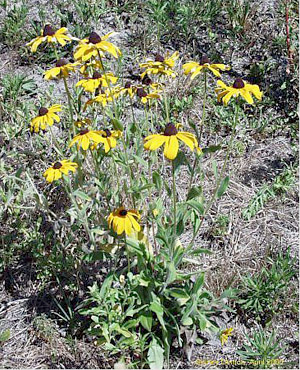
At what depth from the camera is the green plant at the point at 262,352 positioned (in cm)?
241

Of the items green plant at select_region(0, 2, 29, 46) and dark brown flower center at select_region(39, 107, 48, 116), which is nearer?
dark brown flower center at select_region(39, 107, 48, 116)

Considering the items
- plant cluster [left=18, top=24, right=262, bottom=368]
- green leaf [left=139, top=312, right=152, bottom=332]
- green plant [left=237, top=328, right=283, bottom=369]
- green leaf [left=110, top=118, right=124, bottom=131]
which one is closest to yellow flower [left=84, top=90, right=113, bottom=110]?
plant cluster [left=18, top=24, right=262, bottom=368]

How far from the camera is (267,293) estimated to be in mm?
2660

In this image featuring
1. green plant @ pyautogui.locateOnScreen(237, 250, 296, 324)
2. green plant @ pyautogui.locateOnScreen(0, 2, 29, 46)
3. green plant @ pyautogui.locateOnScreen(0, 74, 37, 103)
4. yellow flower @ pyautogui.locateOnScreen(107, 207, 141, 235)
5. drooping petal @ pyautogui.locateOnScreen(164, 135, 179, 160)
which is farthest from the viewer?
green plant @ pyautogui.locateOnScreen(0, 2, 29, 46)

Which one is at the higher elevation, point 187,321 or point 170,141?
point 170,141

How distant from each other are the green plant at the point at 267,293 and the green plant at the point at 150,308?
21cm

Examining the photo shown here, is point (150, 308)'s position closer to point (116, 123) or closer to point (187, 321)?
point (187, 321)

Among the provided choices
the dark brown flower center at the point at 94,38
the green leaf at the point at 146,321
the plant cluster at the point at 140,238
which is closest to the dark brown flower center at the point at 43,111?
the plant cluster at the point at 140,238

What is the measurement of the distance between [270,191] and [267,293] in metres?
0.83

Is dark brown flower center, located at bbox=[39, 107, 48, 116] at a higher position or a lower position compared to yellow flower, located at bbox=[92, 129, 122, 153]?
higher

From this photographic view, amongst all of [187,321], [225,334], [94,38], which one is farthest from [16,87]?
[225,334]

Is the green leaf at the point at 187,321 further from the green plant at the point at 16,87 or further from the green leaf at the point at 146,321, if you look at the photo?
the green plant at the point at 16,87

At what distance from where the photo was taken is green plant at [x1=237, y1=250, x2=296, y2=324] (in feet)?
8.69

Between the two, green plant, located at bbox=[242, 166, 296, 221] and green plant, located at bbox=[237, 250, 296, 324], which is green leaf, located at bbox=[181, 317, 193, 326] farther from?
green plant, located at bbox=[242, 166, 296, 221]
